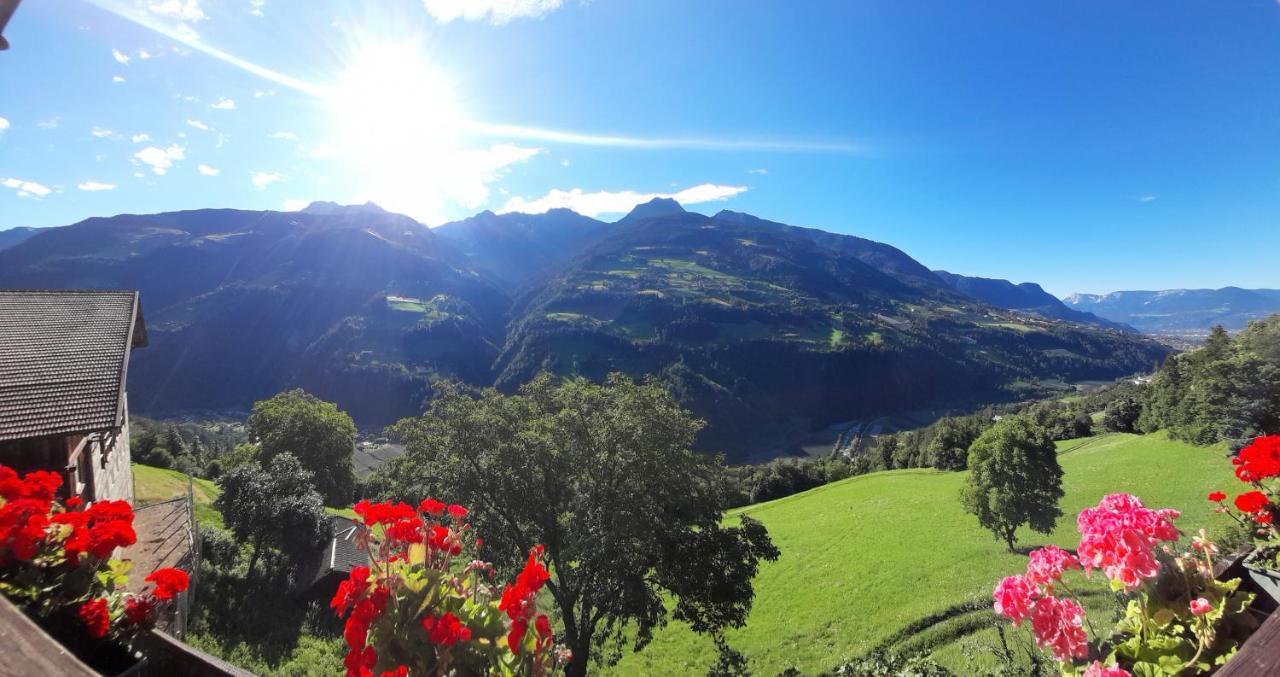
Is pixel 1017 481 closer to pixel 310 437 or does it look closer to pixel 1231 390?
pixel 1231 390

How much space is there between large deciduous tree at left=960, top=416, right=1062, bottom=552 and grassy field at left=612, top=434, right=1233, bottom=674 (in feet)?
6.90

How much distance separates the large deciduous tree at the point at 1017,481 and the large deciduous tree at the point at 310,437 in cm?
4458

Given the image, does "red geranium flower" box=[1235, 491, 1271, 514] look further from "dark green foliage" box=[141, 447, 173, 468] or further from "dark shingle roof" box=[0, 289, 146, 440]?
"dark green foliage" box=[141, 447, 173, 468]

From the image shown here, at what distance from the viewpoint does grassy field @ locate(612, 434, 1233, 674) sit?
852 inches

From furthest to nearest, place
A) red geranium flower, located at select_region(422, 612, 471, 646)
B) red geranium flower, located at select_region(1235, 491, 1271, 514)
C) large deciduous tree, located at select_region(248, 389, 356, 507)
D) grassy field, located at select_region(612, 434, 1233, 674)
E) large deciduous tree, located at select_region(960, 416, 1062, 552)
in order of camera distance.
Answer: large deciduous tree, located at select_region(248, 389, 356, 507) < large deciduous tree, located at select_region(960, 416, 1062, 552) < grassy field, located at select_region(612, 434, 1233, 674) < red geranium flower, located at select_region(1235, 491, 1271, 514) < red geranium flower, located at select_region(422, 612, 471, 646)

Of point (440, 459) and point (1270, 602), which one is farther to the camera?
point (440, 459)

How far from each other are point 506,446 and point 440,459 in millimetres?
2595

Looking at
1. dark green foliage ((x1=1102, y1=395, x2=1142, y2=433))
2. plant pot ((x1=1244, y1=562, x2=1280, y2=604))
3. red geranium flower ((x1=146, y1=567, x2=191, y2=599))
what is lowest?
dark green foliage ((x1=1102, y1=395, x2=1142, y2=433))

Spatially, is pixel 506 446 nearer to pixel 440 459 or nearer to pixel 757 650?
pixel 440 459

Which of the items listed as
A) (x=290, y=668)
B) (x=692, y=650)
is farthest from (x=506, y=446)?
(x=692, y=650)

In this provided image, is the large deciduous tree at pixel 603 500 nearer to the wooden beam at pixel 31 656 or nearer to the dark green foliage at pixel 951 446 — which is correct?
the wooden beam at pixel 31 656

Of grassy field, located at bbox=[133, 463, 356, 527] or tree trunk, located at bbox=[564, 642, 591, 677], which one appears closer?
tree trunk, located at bbox=[564, 642, 591, 677]

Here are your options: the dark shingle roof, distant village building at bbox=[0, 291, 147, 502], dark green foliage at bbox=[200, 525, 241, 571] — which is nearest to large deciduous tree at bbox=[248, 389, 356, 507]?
dark green foliage at bbox=[200, 525, 241, 571]

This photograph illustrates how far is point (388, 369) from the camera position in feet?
634
